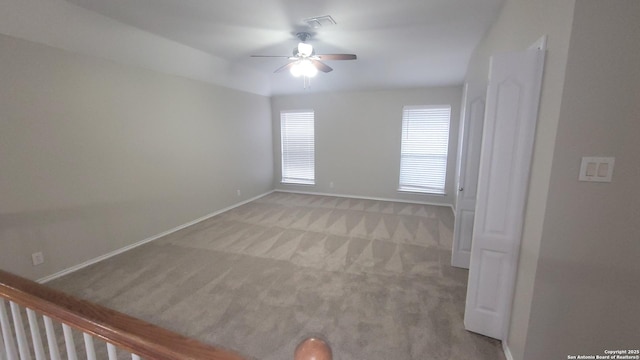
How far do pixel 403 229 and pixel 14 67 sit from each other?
477 cm

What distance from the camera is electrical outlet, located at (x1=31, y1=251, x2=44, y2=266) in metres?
2.52

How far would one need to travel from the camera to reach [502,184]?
172 centimetres

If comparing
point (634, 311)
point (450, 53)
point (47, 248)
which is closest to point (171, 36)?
point (47, 248)

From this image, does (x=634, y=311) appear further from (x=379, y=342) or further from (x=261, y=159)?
(x=261, y=159)

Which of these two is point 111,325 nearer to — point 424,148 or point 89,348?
point 89,348

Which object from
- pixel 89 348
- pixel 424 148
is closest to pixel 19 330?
pixel 89 348

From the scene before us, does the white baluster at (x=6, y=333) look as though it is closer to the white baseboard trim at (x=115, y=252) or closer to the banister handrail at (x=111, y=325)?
the banister handrail at (x=111, y=325)

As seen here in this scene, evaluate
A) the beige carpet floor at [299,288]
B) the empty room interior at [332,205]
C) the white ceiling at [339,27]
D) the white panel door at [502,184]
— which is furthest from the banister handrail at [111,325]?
the white ceiling at [339,27]

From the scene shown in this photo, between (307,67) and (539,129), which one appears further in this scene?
(307,67)

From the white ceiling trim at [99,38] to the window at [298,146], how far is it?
7.02 feet

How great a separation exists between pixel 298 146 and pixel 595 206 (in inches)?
217

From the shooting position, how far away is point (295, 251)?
3.34 m

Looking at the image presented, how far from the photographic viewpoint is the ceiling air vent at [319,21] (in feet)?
8.99

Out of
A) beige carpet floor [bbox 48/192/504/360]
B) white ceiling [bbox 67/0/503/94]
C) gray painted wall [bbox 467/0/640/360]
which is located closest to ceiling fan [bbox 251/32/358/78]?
white ceiling [bbox 67/0/503/94]
